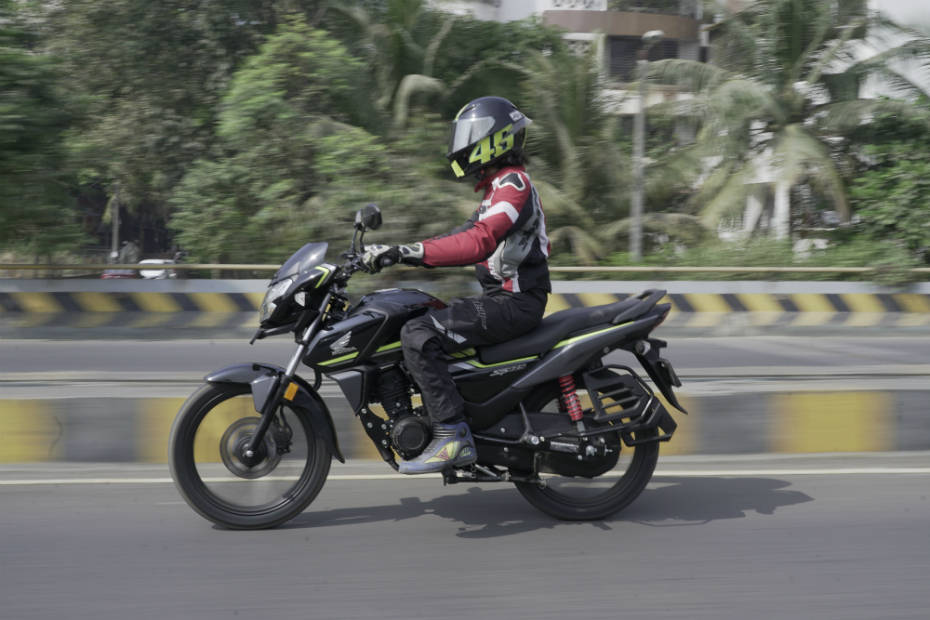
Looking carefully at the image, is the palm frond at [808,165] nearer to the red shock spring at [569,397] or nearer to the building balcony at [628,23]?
the building balcony at [628,23]

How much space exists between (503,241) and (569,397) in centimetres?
84

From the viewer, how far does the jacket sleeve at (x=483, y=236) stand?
4.38m

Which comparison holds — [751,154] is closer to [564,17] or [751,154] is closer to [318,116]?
[318,116]

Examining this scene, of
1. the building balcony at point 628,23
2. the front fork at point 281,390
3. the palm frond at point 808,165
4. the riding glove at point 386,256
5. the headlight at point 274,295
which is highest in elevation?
the riding glove at point 386,256

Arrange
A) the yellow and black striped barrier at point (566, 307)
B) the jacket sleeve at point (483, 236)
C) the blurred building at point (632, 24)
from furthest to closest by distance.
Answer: the blurred building at point (632, 24), the yellow and black striped barrier at point (566, 307), the jacket sleeve at point (483, 236)

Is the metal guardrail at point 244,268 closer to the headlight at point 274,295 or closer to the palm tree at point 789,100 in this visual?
the palm tree at point 789,100

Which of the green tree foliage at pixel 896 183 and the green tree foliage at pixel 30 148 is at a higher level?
the green tree foliage at pixel 30 148

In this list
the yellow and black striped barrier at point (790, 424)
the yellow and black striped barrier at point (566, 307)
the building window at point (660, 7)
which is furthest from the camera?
the building window at point (660, 7)

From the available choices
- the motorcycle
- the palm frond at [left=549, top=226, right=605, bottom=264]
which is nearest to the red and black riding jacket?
the motorcycle

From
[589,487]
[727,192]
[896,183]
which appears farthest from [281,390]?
[896,183]

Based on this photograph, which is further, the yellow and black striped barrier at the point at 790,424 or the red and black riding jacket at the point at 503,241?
the yellow and black striped barrier at the point at 790,424

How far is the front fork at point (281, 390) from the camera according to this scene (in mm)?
4469

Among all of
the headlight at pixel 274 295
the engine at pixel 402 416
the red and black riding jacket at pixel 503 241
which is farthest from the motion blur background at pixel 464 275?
the red and black riding jacket at pixel 503 241

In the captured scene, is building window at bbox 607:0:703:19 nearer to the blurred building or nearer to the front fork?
the blurred building
